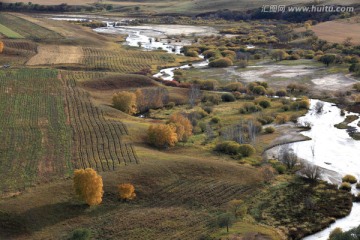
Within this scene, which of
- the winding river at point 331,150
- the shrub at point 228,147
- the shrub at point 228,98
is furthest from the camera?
the shrub at point 228,98

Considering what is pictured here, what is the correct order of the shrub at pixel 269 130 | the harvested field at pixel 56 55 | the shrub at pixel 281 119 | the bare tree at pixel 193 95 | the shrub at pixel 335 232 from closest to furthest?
the shrub at pixel 335 232, the shrub at pixel 269 130, the shrub at pixel 281 119, the bare tree at pixel 193 95, the harvested field at pixel 56 55

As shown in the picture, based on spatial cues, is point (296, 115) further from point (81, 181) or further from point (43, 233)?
point (43, 233)

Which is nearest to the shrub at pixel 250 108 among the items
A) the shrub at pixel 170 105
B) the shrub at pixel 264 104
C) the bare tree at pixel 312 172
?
the shrub at pixel 264 104

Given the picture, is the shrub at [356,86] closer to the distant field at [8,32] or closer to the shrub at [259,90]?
the shrub at [259,90]

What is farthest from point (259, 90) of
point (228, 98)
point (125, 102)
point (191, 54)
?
point (191, 54)

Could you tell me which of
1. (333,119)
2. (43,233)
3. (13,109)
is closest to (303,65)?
(333,119)

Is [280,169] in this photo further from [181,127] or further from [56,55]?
[56,55]
